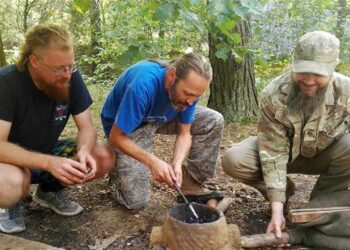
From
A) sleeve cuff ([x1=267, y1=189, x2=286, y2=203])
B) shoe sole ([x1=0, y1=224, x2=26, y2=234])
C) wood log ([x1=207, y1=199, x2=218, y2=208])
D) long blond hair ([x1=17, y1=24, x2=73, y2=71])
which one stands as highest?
long blond hair ([x1=17, y1=24, x2=73, y2=71])

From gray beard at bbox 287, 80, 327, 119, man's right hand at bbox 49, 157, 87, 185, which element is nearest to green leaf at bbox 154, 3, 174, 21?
gray beard at bbox 287, 80, 327, 119

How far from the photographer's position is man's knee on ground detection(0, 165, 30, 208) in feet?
8.42

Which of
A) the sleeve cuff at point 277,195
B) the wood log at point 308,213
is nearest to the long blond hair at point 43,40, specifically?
Answer: the sleeve cuff at point 277,195

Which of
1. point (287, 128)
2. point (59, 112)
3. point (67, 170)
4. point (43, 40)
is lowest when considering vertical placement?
point (67, 170)

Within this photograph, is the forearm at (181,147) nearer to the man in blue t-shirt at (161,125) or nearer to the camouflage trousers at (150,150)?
the man in blue t-shirt at (161,125)

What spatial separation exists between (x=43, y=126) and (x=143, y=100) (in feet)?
2.39

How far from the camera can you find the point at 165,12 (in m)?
2.47

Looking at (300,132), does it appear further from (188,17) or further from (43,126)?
(43,126)

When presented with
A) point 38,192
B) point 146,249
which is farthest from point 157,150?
point 146,249

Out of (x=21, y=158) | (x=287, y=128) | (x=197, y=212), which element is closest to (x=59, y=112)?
(x=21, y=158)

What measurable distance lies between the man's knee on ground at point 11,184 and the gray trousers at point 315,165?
1.44m

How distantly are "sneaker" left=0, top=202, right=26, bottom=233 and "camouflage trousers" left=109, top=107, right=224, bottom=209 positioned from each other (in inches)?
28.7

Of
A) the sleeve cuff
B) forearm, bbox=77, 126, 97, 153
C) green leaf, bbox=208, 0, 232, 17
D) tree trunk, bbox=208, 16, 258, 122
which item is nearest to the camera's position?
green leaf, bbox=208, 0, 232, 17

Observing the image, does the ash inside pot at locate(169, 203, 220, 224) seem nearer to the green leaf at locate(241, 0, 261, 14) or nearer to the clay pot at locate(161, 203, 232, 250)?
the clay pot at locate(161, 203, 232, 250)
